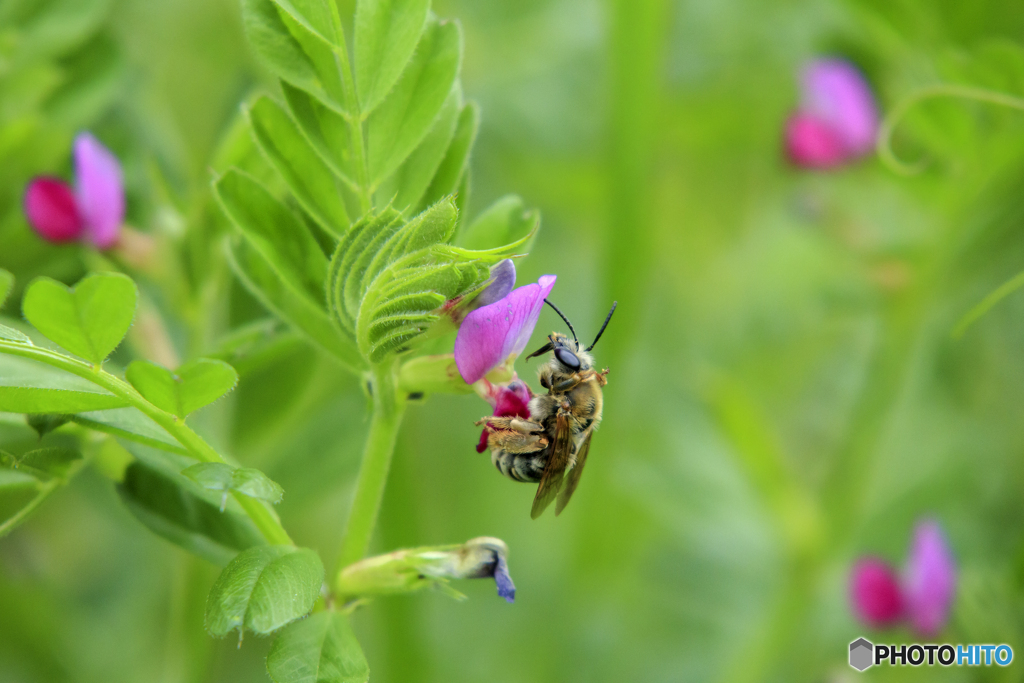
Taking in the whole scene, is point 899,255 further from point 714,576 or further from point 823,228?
point 714,576

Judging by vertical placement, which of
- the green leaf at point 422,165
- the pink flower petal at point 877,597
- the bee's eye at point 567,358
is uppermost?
the green leaf at point 422,165

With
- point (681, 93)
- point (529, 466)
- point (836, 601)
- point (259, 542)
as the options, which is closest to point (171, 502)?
point (259, 542)

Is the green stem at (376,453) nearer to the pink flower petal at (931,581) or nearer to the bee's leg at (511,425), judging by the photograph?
the bee's leg at (511,425)

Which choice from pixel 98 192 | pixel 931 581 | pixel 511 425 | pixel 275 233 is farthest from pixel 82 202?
pixel 931 581

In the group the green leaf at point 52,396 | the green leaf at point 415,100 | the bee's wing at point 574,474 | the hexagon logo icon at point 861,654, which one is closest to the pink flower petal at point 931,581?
the hexagon logo icon at point 861,654

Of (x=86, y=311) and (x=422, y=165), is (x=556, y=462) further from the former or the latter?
(x=86, y=311)

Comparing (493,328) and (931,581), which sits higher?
(493,328)
